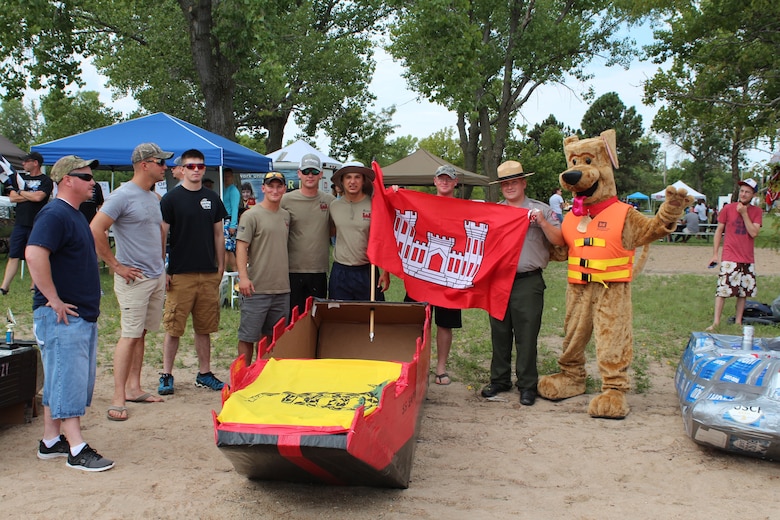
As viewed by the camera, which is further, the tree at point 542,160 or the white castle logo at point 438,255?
the tree at point 542,160

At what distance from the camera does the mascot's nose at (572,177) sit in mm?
5402

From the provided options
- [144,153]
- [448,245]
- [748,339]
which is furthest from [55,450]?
[748,339]

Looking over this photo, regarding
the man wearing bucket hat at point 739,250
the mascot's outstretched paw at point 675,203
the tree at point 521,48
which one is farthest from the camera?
the tree at point 521,48

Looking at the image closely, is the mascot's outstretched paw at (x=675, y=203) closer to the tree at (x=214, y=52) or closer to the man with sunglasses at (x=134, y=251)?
the man with sunglasses at (x=134, y=251)

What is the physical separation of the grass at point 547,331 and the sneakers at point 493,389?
0.35m

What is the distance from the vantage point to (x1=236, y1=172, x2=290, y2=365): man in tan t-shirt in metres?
5.73

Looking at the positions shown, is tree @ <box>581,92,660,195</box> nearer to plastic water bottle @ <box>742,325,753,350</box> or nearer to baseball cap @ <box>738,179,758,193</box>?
baseball cap @ <box>738,179,758,193</box>

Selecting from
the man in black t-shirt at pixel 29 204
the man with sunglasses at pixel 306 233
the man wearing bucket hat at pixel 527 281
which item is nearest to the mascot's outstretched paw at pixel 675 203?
the man wearing bucket hat at pixel 527 281

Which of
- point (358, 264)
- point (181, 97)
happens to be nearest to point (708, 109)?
point (358, 264)

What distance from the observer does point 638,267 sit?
5723 mm

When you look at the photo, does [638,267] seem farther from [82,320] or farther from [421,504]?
[82,320]

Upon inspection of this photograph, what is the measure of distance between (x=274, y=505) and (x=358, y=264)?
266cm

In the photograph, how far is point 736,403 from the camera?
Answer: 14.9 feet

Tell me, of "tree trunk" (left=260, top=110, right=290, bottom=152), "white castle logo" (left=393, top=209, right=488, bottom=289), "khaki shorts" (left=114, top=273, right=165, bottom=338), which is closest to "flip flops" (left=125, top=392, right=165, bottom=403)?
"khaki shorts" (left=114, top=273, right=165, bottom=338)
